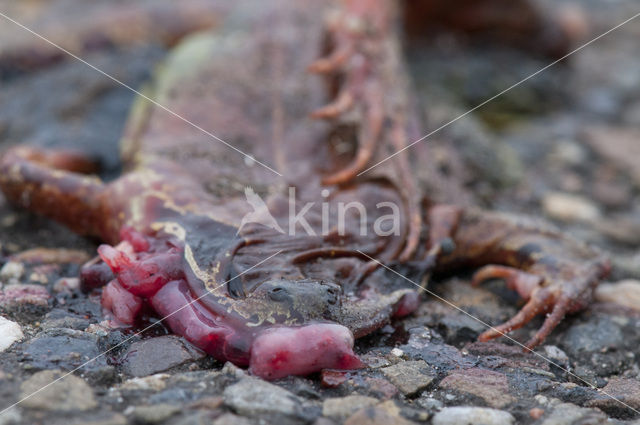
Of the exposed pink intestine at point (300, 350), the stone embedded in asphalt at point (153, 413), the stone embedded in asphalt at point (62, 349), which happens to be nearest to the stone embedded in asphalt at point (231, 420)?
the stone embedded in asphalt at point (153, 413)

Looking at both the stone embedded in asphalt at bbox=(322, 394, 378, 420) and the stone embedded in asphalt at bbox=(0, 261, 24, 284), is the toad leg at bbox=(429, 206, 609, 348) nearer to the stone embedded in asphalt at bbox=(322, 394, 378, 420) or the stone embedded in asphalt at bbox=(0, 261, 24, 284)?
the stone embedded in asphalt at bbox=(322, 394, 378, 420)

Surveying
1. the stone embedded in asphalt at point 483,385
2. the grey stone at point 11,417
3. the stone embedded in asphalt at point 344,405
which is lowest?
the stone embedded in asphalt at point 483,385

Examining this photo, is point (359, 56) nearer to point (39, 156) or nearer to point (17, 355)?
point (39, 156)

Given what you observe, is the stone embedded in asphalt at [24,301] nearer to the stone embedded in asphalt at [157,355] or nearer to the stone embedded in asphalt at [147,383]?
the stone embedded in asphalt at [157,355]

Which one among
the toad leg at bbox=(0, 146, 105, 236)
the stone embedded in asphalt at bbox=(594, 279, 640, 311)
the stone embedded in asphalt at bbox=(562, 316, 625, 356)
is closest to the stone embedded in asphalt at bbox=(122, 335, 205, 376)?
the toad leg at bbox=(0, 146, 105, 236)

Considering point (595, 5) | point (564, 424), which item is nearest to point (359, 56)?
point (564, 424)

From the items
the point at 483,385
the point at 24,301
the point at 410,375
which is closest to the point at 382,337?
the point at 410,375

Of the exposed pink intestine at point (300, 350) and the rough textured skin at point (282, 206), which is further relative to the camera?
the rough textured skin at point (282, 206)
